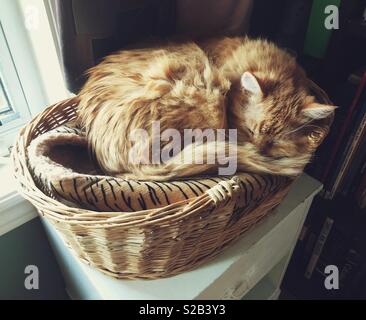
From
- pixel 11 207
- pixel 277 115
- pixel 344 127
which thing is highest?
pixel 277 115

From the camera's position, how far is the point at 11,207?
2.74 feet

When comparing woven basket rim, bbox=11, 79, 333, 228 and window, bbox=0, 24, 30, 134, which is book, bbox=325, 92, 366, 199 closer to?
woven basket rim, bbox=11, 79, 333, 228

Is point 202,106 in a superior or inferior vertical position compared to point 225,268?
superior

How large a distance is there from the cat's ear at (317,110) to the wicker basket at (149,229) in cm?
15

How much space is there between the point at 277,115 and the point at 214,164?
0.51 feet

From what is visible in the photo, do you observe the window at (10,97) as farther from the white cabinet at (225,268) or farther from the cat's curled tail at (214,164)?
the cat's curled tail at (214,164)

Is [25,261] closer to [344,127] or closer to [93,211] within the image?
[93,211]

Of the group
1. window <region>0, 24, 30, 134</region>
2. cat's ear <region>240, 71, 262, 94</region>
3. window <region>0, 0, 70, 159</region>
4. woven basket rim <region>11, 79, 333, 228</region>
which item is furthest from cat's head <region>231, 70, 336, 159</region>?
window <region>0, 24, 30, 134</region>

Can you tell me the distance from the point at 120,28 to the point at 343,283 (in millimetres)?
993

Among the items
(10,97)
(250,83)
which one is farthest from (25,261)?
(250,83)

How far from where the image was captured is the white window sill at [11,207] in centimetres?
83

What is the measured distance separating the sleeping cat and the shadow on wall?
0.44 m

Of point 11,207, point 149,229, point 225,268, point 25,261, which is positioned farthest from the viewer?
point 25,261
